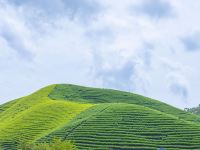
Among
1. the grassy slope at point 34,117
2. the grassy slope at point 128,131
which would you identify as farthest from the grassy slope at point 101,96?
the grassy slope at point 128,131

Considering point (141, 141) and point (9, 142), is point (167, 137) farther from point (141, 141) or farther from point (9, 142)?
point (9, 142)

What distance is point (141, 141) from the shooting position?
319 ft

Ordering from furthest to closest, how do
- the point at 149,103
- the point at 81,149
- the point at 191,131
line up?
the point at 149,103, the point at 191,131, the point at 81,149

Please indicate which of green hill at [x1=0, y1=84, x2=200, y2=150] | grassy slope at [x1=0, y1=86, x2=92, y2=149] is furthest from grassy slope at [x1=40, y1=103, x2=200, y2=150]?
grassy slope at [x1=0, y1=86, x2=92, y2=149]

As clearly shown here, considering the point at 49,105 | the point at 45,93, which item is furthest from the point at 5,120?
the point at 45,93

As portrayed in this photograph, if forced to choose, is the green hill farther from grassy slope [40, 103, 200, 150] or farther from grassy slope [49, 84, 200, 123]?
grassy slope [49, 84, 200, 123]

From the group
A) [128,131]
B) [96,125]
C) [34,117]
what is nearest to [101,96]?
[34,117]

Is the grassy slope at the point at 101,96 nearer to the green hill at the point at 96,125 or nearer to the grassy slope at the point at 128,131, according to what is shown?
the green hill at the point at 96,125

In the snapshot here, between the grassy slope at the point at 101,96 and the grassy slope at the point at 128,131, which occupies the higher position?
the grassy slope at the point at 101,96

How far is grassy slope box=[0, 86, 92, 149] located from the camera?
111m

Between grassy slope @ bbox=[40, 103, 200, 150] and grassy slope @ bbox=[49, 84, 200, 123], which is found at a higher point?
grassy slope @ bbox=[49, 84, 200, 123]

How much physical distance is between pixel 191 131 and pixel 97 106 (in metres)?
27.2

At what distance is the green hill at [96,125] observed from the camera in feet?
320

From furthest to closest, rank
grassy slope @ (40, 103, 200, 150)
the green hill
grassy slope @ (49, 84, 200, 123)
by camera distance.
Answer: grassy slope @ (49, 84, 200, 123) < the green hill < grassy slope @ (40, 103, 200, 150)
